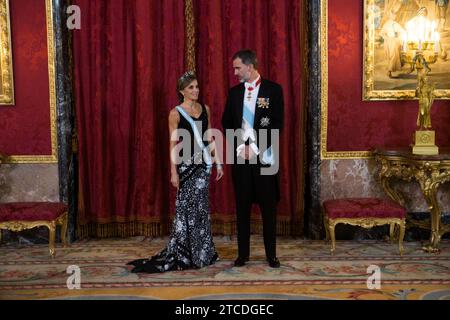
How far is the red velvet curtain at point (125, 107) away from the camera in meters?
4.86

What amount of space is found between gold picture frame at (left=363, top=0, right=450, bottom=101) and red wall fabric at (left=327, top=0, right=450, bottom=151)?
0.06 m

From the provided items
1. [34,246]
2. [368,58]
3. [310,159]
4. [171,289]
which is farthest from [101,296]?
[368,58]

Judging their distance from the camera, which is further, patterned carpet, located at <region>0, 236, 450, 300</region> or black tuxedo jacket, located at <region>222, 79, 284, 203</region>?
black tuxedo jacket, located at <region>222, 79, 284, 203</region>

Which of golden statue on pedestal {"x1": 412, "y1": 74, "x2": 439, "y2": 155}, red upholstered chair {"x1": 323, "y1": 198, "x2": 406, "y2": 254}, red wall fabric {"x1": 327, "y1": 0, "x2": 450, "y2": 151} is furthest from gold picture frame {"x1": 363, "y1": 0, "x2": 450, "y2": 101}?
red upholstered chair {"x1": 323, "y1": 198, "x2": 406, "y2": 254}

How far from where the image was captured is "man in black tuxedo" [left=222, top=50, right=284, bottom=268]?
12.4 ft

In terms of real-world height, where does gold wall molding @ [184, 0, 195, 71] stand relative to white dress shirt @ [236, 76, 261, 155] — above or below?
above

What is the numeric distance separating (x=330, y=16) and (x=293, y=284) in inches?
96.6

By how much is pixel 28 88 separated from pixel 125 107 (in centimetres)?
88

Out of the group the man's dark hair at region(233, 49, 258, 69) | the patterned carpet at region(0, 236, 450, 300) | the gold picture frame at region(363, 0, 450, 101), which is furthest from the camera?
the gold picture frame at region(363, 0, 450, 101)

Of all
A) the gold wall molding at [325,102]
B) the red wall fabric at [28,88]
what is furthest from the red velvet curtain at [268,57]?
the red wall fabric at [28,88]

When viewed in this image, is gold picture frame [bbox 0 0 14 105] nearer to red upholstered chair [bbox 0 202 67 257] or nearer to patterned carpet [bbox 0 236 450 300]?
red upholstered chair [bbox 0 202 67 257]

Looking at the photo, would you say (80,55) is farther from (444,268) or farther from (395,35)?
(444,268)

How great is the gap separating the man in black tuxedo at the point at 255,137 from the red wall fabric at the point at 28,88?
193 centimetres

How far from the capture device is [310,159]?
4.89m
